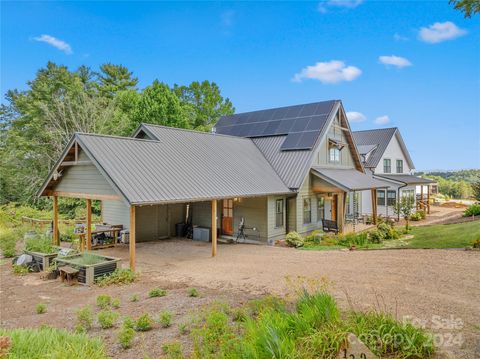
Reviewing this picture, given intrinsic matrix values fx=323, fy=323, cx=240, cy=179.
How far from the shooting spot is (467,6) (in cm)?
997

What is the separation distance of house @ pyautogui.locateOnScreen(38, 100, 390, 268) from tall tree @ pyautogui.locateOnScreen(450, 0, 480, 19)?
9619 mm

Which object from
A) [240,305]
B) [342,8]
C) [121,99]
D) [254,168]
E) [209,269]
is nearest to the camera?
[240,305]

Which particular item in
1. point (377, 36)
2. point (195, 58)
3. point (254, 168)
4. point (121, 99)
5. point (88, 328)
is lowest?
point (88, 328)

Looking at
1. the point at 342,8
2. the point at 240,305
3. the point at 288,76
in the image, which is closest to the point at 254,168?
the point at 240,305

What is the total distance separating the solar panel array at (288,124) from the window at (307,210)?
10.5 feet

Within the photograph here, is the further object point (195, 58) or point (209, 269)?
point (195, 58)

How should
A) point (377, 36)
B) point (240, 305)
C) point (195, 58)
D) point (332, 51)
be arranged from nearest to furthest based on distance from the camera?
point (240, 305) < point (377, 36) < point (332, 51) < point (195, 58)

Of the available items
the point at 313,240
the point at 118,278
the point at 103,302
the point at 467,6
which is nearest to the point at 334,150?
the point at 313,240

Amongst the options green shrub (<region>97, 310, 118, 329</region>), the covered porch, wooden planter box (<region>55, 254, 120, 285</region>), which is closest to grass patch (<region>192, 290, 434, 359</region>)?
green shrub (<region>97, 310, 118, 329</region>)

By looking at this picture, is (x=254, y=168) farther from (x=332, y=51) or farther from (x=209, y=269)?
(x=332, y=51)

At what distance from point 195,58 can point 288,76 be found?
1435cm

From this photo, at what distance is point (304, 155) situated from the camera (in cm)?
1945

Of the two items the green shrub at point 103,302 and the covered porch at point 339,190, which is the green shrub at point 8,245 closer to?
the green shrub at point 103,302

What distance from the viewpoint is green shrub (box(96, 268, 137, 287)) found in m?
10.1
